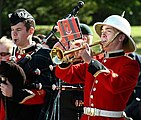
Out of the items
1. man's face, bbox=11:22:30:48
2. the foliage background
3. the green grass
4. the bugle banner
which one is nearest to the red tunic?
the bugle banner

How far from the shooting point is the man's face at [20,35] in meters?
5.30

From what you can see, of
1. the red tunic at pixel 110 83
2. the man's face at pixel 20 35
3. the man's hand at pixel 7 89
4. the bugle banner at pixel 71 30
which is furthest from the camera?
the man's face at pixel 20 35

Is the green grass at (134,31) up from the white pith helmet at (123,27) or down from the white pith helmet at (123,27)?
up

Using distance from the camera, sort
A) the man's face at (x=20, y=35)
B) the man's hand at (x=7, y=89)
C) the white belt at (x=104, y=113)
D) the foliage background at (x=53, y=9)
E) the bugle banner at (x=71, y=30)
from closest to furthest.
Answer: the white belt at (x=104, y=113) → the bugle banner at (x=71, y=30) → the man's hand at (x=7, y=89) → the man's face at (x=20, y=35) → the foliage background at (x=53, y=9)

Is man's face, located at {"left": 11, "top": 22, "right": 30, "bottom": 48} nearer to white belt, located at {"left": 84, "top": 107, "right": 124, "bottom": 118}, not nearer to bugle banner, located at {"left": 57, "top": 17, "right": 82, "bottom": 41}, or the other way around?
bugle banner, located at {"left": 57, "top": 17, "right": 82, "bottom": 41}

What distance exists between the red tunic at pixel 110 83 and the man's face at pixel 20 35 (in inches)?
33.6

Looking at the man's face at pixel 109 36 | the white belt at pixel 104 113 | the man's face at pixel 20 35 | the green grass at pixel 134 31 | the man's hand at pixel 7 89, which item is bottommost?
the white belt at pixel 104 113

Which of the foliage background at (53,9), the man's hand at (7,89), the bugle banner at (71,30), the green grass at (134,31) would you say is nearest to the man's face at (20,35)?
the man's hand at (7,89)

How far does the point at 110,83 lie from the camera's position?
4148 millimetres

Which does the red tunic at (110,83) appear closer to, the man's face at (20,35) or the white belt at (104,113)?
the white belt at (104,113)

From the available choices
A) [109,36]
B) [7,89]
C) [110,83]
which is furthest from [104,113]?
[7,89]

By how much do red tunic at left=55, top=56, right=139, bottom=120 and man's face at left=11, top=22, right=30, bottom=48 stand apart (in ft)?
2.80

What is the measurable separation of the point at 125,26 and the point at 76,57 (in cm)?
54

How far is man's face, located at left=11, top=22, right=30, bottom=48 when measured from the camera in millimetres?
5304
